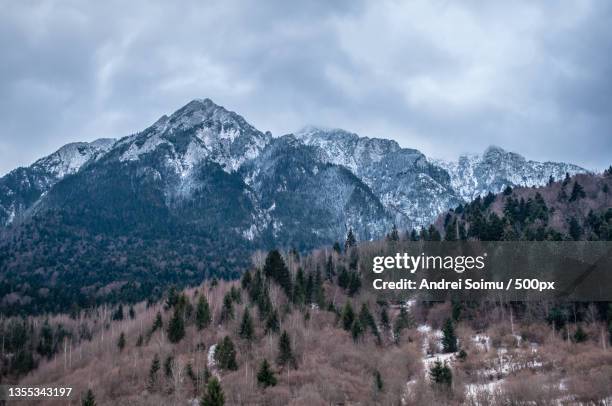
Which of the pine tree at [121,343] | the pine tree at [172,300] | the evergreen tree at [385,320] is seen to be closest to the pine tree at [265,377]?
the evergreen tree at [385,320]

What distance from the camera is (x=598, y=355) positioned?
80.1 m

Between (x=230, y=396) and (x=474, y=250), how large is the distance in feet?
209

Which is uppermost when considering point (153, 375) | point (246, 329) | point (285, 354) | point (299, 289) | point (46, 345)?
point (299, 289)

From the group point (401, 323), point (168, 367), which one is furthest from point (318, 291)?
point (168, 367)

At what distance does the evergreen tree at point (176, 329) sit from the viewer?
105875mm

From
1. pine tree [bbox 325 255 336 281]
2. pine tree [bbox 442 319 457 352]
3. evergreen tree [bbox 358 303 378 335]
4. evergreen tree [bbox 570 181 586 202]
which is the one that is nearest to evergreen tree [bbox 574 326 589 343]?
pine tree [bbox 442 319 457 352]

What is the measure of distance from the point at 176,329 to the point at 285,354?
23.6m

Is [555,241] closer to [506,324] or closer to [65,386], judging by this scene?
[506,324]

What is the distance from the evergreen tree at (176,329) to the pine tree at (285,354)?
20890 millimetres

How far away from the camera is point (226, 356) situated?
3659 inches

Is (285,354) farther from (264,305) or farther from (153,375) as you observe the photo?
(153,375)

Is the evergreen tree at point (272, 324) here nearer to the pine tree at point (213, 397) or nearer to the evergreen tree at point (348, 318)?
the evergreen tree at point (348, 318)

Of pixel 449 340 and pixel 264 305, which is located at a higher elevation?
pixel 264 305

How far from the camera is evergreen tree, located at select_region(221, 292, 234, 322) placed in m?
113
